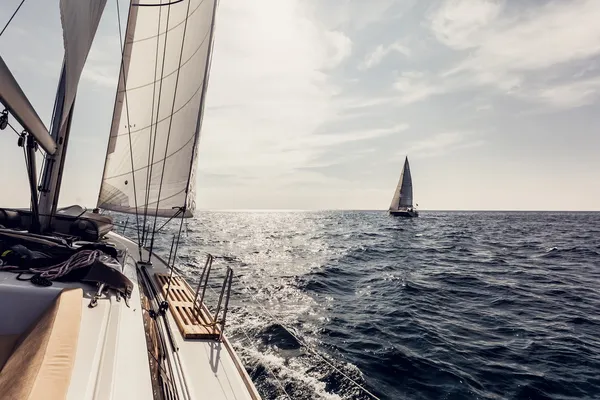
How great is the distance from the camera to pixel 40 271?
3.25 meters

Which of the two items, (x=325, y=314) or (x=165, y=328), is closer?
(x=165, y=328)

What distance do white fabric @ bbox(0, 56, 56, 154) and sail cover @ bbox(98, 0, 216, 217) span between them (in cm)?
175

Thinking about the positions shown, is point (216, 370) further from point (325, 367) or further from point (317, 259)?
point (317, 259)

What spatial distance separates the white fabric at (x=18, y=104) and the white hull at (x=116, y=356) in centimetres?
168

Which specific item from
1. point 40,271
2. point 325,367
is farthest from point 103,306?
point 325,367

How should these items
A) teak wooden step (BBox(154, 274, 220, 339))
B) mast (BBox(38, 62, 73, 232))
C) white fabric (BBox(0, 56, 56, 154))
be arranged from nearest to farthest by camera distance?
white fabric (BBox(0, 56, 56, 154)) < teak wooden step (BBox(154, 274, 220, 339)) < mast (BBox(38, 62, 73, 232))

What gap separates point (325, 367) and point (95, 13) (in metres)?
6.42

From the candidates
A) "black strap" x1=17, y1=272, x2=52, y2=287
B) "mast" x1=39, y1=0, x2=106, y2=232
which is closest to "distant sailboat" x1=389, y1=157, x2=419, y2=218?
"mast" x1=39, y1=0, x2=106, y2=232

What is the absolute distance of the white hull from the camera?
2.15 meters

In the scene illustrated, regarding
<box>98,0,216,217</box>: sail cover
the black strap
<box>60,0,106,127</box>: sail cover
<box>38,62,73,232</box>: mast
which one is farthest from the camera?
<box>98,0,216,217</box>: sail cover

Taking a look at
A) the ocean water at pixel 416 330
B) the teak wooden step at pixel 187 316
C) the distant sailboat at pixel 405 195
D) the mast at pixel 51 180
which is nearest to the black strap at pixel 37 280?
the teak wooden step at pixel 187 316

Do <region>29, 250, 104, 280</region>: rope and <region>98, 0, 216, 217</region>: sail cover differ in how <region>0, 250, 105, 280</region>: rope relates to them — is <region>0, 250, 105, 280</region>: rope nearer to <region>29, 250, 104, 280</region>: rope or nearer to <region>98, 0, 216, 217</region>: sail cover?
<region>29, 250, 104, 280</region>: rope

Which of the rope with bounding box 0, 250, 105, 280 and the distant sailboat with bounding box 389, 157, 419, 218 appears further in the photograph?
the distant sailboat with bounding box 389, 157, 419, 218

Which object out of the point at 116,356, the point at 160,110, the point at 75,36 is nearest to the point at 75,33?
the point at 75,36
